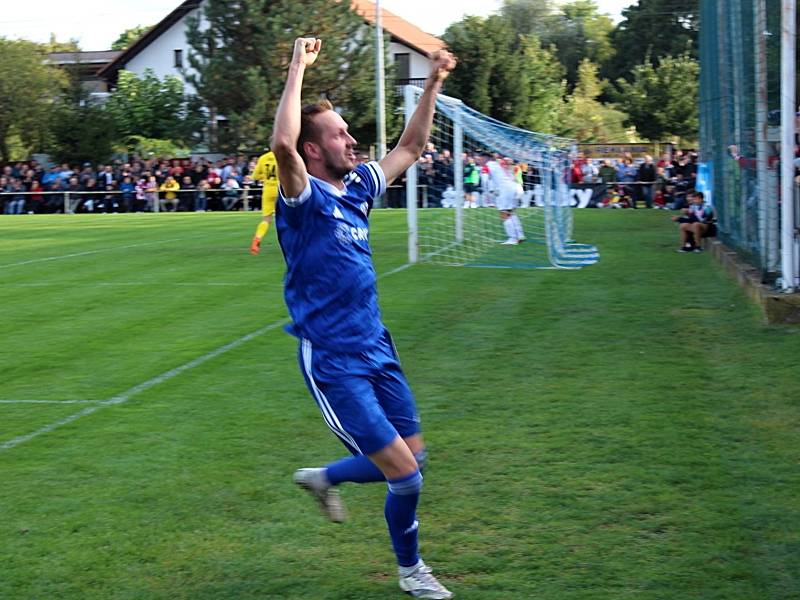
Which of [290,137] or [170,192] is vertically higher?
[170,192]

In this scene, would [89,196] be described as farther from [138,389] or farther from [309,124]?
[309,124]

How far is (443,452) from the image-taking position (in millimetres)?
6738

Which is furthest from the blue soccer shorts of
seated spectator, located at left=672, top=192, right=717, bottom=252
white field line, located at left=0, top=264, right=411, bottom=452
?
seated spectator, located at left=672, top=192, right=717, bottom=252

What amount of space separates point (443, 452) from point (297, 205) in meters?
2.79

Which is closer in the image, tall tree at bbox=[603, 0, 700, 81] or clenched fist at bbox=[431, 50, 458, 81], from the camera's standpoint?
clenched fist at bbox=[431, 50, 458, 81]

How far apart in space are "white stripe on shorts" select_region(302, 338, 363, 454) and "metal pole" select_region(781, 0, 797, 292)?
784cm

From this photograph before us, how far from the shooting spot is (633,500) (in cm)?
569

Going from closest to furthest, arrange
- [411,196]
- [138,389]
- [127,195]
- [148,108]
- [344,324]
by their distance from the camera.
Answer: [344,324] → [138,389] → [411,196] → [127,195] → [148,108]

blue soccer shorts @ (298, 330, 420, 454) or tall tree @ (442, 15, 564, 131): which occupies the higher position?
tall tree @ (442, 15, 564, 131)

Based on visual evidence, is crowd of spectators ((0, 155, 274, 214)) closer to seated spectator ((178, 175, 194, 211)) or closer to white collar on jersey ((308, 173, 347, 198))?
seated spectator ((178, 175, 194, 211))

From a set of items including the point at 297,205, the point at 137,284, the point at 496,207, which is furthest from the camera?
the point at 496,207

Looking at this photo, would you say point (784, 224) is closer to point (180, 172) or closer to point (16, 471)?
point (16, 471)

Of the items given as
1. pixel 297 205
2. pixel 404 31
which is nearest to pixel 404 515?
pixel 297 205

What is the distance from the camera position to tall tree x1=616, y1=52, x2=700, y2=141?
57.8 meters
